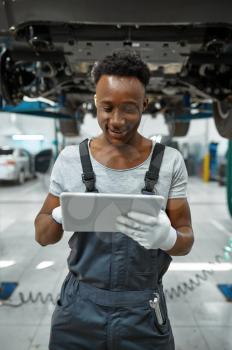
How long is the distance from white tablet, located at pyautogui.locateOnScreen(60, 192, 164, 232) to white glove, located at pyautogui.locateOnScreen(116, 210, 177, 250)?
2cm

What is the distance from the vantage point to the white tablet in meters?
0.88

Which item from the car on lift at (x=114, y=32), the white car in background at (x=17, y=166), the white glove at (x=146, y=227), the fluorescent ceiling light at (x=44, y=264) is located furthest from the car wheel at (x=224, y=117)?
the white car in background at (x=17, y=166)

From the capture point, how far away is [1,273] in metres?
3.03

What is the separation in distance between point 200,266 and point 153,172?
8.01 feet

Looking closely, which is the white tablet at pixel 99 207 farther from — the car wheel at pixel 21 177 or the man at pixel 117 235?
the car wheel at pixel 21 177

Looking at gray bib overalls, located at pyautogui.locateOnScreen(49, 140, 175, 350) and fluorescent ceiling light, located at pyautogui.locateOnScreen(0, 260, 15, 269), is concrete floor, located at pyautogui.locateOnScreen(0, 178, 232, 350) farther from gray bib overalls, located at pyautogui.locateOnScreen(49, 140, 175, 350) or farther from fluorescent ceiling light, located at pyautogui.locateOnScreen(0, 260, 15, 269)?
gray bib overalls, located at pyautogui.locateOnScreen(49, 140, 175, 350)

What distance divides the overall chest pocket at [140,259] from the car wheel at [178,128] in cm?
481

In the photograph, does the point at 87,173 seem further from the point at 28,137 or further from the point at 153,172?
the point at 28,137

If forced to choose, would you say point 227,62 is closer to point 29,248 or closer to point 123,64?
point 123,64

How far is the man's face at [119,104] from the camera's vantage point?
99cm

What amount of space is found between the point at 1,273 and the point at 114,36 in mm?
2251

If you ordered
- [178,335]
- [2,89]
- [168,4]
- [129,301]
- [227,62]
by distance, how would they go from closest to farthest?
[129,301] < [168,4] < [178,335] < [227,62] < [2,89]

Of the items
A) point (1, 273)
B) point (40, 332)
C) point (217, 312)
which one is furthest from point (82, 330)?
point (1, 273)

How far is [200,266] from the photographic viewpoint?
10.5ft
